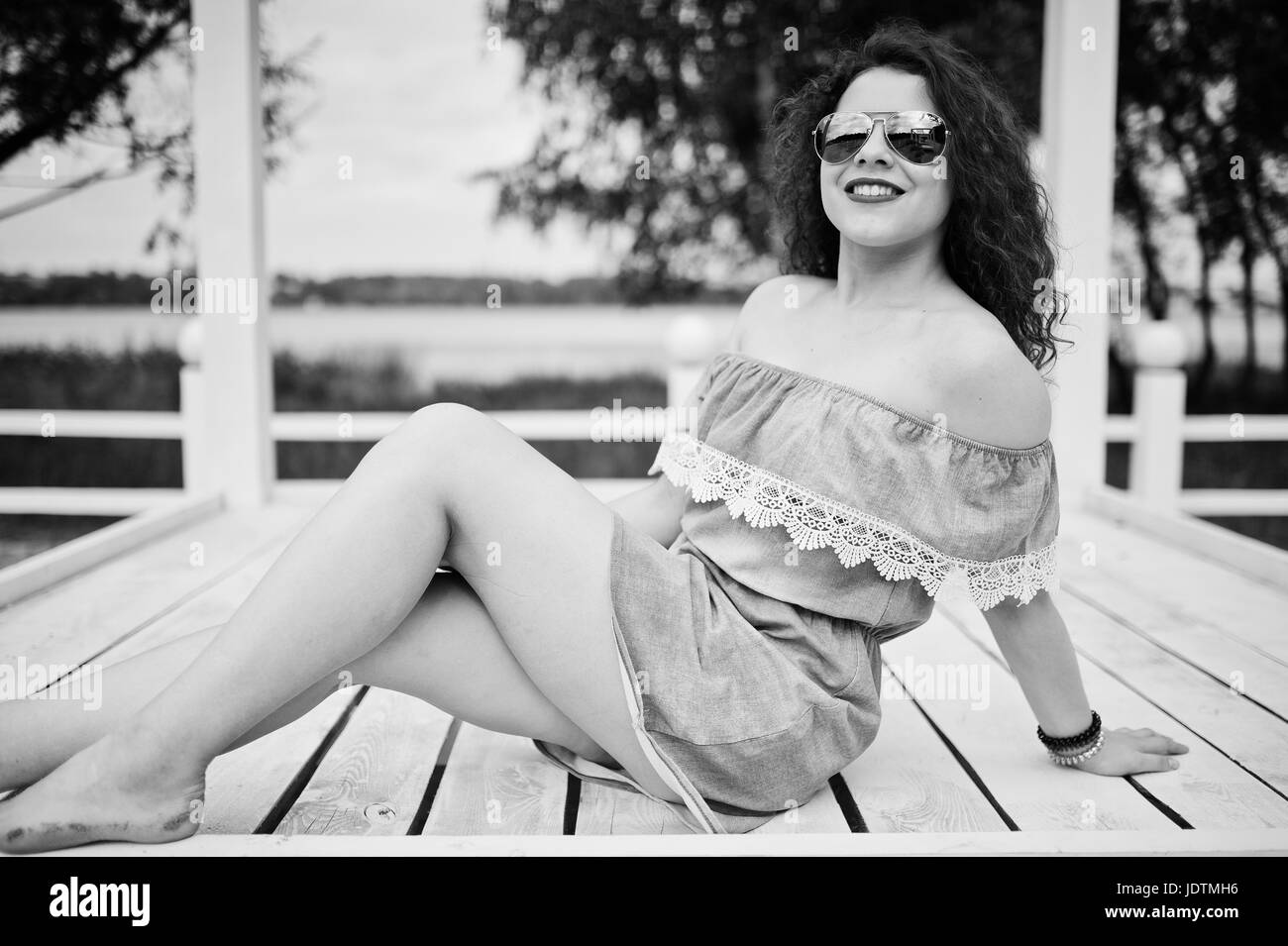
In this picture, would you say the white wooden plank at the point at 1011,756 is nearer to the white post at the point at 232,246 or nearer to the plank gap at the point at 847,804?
the plank gap at the point at 847,804

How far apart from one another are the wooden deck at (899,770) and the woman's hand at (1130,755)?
16 millimetres

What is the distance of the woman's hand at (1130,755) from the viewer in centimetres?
170

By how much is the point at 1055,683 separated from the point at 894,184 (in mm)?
738

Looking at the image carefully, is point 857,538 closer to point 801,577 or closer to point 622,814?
point 801,577

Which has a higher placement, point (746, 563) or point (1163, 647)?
point (746, 563)

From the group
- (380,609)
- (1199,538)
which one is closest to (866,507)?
(380,609)

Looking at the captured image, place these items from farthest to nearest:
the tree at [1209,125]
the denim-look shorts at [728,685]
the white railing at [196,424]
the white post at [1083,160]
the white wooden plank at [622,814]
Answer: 1. the tree at [1209,125]
2. the white railing at [196,424]
3. the white post at [1083,160]
4. the white wooden plank at [622,814]
5. the denim-look shorts at [728,685]

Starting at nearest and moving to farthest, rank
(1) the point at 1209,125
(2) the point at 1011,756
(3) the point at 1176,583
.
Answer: (2) the point at 1011,756, (3) the point at 1176,583, (1) the point at 1209,125

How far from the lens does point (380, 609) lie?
1.38 m

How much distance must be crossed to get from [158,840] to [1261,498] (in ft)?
13.6

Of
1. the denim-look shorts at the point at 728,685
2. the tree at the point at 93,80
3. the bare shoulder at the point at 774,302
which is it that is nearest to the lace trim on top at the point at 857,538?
the denim-look shorts at the point at 728,685

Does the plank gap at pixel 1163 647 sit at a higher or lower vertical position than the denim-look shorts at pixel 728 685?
lower

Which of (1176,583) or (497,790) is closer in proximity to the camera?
(497,790)

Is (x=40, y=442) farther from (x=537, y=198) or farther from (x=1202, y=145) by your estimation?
(x=1202, y=145)
